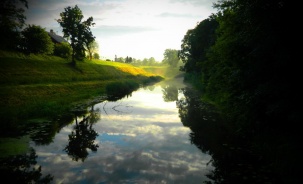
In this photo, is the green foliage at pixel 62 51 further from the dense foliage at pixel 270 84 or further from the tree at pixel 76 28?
the dense foliage at pixel 270 84

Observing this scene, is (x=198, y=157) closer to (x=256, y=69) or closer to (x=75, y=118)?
(x=256, y=69)

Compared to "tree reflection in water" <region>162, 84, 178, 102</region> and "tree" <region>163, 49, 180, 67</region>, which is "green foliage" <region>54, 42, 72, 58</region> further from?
"tree" <region>163, 49, 180, 67</region>

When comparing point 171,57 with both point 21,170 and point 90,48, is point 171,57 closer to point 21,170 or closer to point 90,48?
point 90,48

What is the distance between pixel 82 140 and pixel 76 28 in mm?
38203

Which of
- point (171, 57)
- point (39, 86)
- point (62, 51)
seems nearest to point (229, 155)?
point (39, 86)

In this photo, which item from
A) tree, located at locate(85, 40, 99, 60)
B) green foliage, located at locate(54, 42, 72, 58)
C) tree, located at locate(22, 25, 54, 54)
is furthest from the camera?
green foliage, located at locate(54, 42, 72, 58)

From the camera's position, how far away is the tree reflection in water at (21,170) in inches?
309

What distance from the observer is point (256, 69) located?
404 inches

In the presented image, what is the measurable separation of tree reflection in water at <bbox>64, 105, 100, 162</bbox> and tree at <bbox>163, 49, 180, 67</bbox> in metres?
137

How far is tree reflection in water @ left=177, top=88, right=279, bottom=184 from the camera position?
7922mm

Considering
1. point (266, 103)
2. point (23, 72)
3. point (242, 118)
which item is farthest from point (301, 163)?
point (23, 72)

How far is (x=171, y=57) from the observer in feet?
533

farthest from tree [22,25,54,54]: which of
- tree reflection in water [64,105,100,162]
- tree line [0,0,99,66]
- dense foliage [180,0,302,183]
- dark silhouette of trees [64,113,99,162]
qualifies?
dense foliage [180,0,302,183]

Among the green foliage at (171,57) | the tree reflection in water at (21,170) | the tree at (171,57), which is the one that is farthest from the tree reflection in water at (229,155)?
the tree at (171,57)
